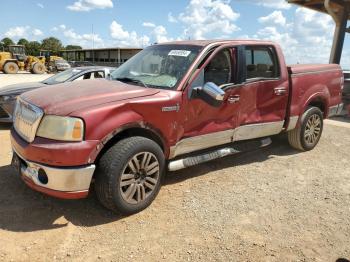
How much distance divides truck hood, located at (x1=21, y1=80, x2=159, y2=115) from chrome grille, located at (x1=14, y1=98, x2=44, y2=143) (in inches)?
2.5

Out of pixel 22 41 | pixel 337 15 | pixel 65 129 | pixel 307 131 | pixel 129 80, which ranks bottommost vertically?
pixel 307 131

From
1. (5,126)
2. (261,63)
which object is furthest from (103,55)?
(261,63)

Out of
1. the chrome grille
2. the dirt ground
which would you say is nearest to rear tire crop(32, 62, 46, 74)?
the dirt ground

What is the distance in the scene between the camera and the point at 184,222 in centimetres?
374

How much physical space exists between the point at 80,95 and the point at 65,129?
1.68ft

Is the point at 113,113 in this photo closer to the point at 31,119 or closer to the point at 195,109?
the point at 31,119

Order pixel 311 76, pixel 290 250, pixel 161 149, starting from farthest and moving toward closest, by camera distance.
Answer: pixel 311 76 < pixel 161 149 < pixel 290 250

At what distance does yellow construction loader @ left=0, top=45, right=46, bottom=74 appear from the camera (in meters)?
30.8

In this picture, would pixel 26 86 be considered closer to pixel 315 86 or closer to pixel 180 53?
pixel 180 53

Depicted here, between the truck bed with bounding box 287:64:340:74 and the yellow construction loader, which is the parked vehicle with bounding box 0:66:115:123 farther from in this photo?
the yellow construction loader

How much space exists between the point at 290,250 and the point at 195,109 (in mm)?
1904

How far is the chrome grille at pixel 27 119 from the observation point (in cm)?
349

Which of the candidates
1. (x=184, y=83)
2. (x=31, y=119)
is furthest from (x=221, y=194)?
(x=31, y=119)

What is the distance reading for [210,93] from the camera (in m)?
4.06
